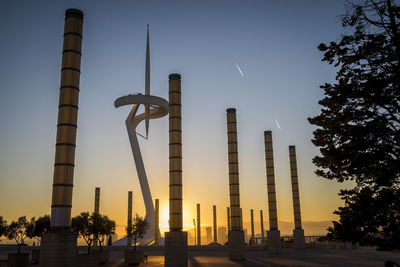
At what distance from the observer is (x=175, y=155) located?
27125 mm

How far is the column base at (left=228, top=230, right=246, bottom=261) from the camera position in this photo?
31.4 meters

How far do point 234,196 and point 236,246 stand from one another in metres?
4.58

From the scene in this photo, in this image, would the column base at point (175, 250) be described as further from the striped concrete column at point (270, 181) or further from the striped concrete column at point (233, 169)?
the striped concrete column at point (270, 181)

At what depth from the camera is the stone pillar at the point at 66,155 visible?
62.2 ft

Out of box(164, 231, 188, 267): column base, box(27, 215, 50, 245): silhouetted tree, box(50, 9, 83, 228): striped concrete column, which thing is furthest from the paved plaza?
box(50, 9, 83, 228): striped concrete column

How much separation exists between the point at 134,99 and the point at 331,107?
38.0 metres

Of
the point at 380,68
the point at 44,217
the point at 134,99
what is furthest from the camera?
the point at 134,99

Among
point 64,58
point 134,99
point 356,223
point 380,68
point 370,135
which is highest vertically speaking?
point 134,99

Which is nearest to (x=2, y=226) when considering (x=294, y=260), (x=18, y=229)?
(x=18, y=229)

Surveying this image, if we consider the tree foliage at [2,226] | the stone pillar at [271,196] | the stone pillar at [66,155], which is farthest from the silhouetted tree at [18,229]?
the stone pillar at [271,196]

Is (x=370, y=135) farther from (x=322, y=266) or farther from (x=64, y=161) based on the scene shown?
(x=64, y=161)

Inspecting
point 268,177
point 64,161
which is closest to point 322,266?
point 64,161

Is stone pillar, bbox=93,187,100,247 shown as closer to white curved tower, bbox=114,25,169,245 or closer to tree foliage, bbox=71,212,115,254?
white curved tower, bbox=114,25,169,245

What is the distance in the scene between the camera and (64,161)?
67.8 ft
